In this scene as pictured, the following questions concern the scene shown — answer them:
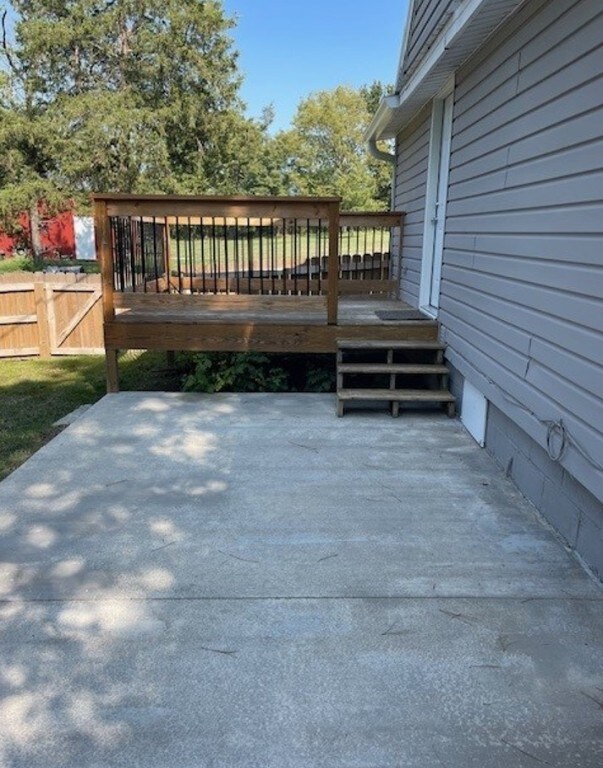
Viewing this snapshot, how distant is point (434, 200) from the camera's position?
5.54 metres

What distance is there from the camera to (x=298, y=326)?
509 cm

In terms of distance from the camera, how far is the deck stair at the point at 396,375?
14.7 feet

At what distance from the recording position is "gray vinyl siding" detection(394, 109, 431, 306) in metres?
5.92

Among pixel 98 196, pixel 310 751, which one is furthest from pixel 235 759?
pixel 98 196

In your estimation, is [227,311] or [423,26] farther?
[227,311]

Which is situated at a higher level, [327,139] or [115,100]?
[327,139]

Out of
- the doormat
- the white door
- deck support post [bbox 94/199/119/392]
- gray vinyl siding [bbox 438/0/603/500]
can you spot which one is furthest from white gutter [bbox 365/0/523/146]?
deck support post [bbox 94/199/119/392]

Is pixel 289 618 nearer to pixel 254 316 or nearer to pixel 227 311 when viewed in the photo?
pixel 254 316

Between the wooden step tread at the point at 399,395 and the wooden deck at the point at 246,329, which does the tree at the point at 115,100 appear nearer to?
the wooden deck at the point at 246,329

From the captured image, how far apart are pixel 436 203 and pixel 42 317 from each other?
5308 millimetres

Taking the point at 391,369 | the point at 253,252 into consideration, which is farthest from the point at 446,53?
the point at 253,252

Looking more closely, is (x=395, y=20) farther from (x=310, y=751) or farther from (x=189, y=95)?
(x=310, y=751)

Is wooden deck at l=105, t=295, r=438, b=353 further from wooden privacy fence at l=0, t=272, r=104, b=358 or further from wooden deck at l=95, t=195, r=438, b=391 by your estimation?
wooden privacy fence at l=0, t=272, r=104, b=358

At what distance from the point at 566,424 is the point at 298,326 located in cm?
284
